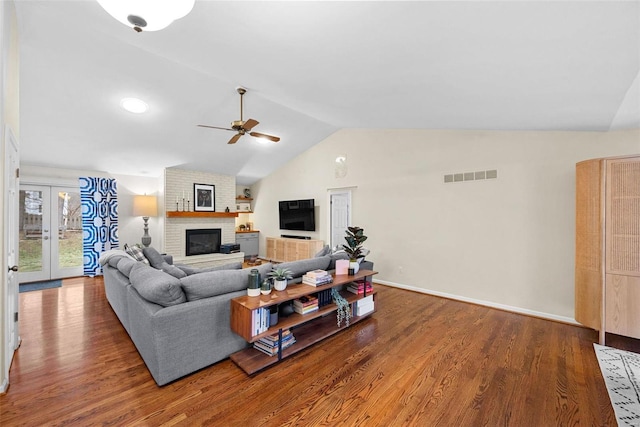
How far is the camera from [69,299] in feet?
13.3

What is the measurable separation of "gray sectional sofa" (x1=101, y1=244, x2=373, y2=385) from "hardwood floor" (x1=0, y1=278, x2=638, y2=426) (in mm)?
131

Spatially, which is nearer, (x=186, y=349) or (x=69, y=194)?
(x=186, y=349)

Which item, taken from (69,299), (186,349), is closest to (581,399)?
(186,349)

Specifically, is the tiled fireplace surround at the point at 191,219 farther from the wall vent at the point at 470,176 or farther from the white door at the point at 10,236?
the wall vent at the point at 470,176

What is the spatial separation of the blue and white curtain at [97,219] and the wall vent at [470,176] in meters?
6.71

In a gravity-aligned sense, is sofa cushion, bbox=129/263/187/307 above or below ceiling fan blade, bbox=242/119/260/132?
below

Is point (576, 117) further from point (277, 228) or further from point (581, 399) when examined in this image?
point (277, 228)

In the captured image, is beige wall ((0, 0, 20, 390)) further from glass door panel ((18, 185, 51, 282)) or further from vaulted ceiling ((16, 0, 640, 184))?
glass door panel ((18, 185, 51, 282))

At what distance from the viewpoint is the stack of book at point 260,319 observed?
2195mm

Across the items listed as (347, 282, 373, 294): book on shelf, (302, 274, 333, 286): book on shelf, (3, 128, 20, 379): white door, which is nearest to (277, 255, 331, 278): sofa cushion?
(302, 274, 333, 286): book on shelf

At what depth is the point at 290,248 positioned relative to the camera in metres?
6.98

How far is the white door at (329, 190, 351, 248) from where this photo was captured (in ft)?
19.1

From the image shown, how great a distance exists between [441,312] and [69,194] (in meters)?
7.27

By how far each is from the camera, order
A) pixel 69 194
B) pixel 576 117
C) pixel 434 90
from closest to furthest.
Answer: pixel 434 90, pixel 576 117, pixel 69 194
